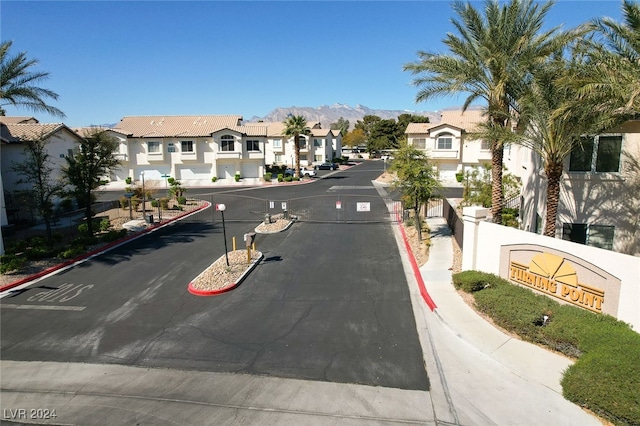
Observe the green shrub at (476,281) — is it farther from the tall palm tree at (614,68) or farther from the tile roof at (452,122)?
the tile roof at (452,122)

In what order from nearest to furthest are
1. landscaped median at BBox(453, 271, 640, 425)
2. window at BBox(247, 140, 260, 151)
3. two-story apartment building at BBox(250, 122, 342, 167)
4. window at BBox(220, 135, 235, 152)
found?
landscaped median at BBox(453, 271, 640, 425), window at BBox(220, 135, 235, 152), window at BBox(247, 140, 260, 151), two-story apartment building at BBox(250, 122, 342, 167)

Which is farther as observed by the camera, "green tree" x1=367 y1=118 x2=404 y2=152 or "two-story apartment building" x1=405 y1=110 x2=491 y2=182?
"green tree" x1=367 y1=118 x2=404 y2=152

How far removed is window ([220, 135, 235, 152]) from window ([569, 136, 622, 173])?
145 feet

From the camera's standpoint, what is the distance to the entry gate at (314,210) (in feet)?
91.9

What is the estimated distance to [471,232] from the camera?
48.0 ft

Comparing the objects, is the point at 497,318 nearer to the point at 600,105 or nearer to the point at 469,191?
the point at 600,105

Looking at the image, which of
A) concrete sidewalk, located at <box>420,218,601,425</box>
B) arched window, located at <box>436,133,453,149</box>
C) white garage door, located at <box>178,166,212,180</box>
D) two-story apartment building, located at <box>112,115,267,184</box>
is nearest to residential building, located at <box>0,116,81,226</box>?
two-story apartment building, located at <box>112,115,267,184</box>

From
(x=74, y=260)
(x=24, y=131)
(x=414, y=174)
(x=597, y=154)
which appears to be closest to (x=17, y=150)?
(x=24, y=131)

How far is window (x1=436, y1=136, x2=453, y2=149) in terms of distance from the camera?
5019 centimetres

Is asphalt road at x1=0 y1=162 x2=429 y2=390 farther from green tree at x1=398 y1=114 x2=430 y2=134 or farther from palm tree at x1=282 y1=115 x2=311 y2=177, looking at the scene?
green tree at x1=398 y1=114 x2=430 y2=134

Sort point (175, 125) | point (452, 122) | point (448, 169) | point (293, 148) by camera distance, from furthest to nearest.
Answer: point (293, 148), point (175, 125), point (448, 169), point (452, 122)

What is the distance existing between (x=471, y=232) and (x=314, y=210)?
18.2 metres

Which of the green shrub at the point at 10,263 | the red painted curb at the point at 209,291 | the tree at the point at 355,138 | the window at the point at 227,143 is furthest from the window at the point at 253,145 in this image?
the tree at the point at 355,138

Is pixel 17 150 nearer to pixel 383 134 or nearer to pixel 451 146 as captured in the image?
pixel 451 146
